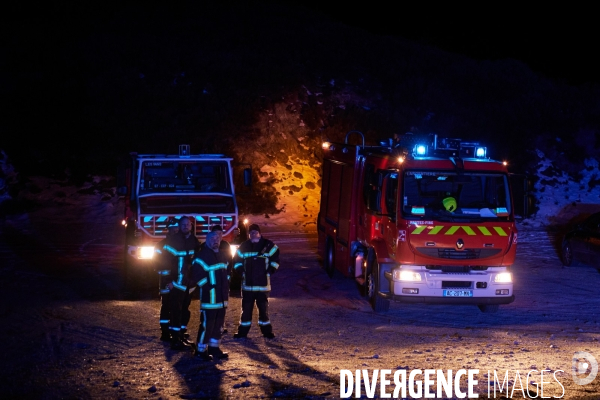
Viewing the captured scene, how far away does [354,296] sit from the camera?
14117 millimetres

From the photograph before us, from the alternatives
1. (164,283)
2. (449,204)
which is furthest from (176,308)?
(449,204)

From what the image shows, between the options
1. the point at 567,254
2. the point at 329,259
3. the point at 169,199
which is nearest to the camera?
the point at 169,199

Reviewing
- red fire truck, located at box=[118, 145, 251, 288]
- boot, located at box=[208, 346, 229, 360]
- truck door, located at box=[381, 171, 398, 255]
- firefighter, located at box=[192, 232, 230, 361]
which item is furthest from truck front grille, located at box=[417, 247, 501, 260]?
red fire truck, located at box=[118, 145, 251, 288]

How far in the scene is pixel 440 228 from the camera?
11703 millimetres

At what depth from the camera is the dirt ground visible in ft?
26.3

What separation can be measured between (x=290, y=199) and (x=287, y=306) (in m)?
17.2

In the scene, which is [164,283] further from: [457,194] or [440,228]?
[457,194]

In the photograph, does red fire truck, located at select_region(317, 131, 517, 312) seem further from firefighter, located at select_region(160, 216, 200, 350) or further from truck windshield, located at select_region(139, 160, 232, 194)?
truck windshield, located at select_region(139, 160, 232, 194)

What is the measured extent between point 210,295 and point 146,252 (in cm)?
502

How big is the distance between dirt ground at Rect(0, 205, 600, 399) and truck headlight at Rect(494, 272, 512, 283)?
0.67m

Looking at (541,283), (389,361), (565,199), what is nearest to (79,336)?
(389,361)

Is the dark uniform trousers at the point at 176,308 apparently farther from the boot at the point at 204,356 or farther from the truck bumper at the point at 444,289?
the truck bumper at the point at 444,289

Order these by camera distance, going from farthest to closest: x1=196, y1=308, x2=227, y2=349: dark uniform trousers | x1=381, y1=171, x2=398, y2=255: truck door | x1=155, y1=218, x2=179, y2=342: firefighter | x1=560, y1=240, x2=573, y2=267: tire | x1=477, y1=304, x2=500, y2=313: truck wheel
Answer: x1=560, y1=240, x2=573, y2=267: tire → x1=477, y1=304, x2=500, y2=313: truck wheel → x1=381, y1=171, x2=398, y2=255: truck door → x1=155, y1=218, x2=179, y2=342: firefighter → x1=196, y1=308, x2=227, y2=349: dark uniform trousers

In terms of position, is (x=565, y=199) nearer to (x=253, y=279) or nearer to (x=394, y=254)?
(x=394, y=254)
